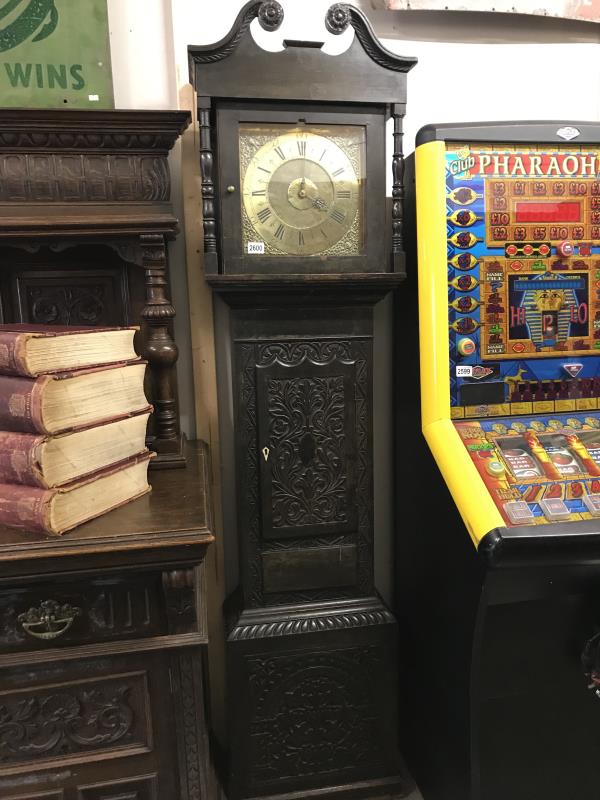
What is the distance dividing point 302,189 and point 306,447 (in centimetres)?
66

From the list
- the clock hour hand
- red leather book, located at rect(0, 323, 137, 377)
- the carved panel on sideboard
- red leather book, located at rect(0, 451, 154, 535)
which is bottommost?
the carved panel on sideboard

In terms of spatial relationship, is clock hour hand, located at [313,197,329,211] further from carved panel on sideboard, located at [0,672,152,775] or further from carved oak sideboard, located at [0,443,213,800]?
carved panel on sideboard, located at [0,672,152,775]

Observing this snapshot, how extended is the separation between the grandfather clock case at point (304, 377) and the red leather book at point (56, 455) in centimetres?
39

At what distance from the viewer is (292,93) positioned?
4.72ft

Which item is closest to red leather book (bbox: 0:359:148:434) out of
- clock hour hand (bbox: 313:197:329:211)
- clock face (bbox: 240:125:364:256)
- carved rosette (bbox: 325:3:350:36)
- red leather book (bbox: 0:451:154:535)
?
red leather book (bbox: 0:451:154:535)

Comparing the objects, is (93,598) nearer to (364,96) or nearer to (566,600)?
(566,600)

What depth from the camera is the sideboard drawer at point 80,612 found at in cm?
117

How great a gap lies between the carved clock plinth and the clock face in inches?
7.7

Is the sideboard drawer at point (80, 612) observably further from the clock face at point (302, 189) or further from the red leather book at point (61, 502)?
the clock face at point (302, 189)

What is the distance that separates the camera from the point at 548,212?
1450 mm

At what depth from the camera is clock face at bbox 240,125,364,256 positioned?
149cm

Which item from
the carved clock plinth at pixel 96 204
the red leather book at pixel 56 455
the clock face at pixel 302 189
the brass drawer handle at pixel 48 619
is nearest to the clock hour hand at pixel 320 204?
the clock face at pixel 302 189

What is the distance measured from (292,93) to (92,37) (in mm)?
606

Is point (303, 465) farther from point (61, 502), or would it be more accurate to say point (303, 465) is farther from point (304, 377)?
point (61, 502)
